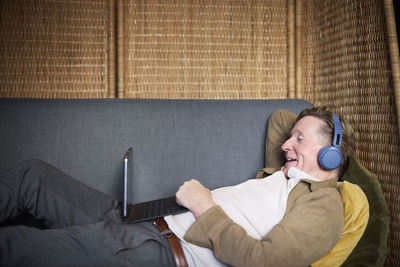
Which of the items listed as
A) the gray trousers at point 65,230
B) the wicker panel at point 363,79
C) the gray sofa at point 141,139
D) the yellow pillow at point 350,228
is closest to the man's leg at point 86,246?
the gray trousers at point 65,230

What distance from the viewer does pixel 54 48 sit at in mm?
1932

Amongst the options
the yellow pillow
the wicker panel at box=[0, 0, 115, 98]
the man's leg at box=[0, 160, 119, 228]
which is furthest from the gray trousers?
the wicker panel at box=[0, 0, 115, 98]

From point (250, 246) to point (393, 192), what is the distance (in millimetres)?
759

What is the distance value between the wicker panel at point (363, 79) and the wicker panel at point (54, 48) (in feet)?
4.22

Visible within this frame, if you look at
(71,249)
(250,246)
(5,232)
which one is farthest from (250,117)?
(5,232)

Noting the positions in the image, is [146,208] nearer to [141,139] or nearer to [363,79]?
[141,139]

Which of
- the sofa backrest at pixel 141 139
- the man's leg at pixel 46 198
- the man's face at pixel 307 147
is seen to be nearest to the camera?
the man's leg at pixel 46 198

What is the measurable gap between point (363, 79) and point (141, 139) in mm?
1115

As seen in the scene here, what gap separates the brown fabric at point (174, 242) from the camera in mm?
1063

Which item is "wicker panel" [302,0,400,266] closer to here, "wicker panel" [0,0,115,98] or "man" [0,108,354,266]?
"man" [0,108,354,266]

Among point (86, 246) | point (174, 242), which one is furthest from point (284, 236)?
point (86, 246)

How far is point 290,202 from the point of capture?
119cm

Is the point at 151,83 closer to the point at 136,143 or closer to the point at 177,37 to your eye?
the point at 177,37

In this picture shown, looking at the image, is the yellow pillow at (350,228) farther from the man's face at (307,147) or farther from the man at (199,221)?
the man's face at (307,147)
